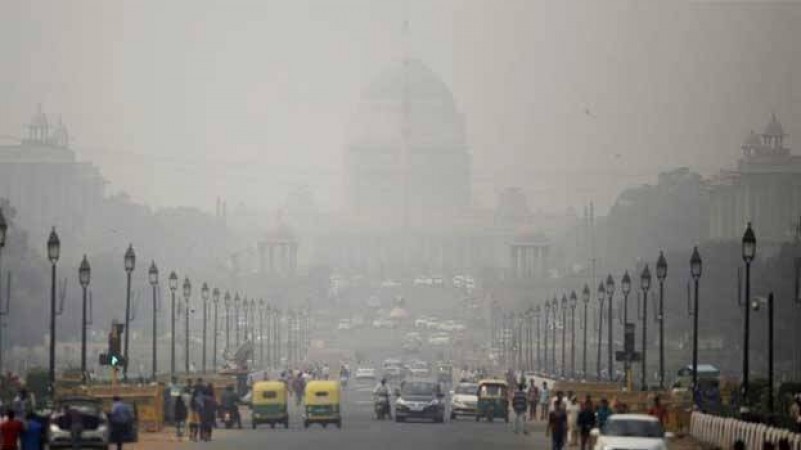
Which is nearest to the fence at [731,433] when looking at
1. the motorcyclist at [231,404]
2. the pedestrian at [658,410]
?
the pedestrian at [658,410]

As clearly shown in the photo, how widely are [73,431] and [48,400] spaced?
11435 millimetres

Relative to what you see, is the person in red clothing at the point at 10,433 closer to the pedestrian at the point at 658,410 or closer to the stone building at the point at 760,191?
the pedestrian at the point at 658,410

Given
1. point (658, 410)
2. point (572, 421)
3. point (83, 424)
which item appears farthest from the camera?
point (572, 421)

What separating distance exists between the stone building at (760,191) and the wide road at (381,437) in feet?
249

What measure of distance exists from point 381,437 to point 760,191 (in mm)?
102655

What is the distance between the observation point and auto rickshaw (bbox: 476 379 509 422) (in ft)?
289

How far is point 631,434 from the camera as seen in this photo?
192 ft

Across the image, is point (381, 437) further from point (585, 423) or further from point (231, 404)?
point (231, 404)

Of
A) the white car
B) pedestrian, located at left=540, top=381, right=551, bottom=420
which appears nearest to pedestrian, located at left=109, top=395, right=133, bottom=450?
the white car

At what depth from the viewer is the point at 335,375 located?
145750 mm

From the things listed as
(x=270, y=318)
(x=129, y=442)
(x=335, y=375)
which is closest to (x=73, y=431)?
(x=129, y=442)

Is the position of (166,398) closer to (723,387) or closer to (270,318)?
(723,387)

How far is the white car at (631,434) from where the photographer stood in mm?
58031

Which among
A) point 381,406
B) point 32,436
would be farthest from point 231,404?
point 32,436
